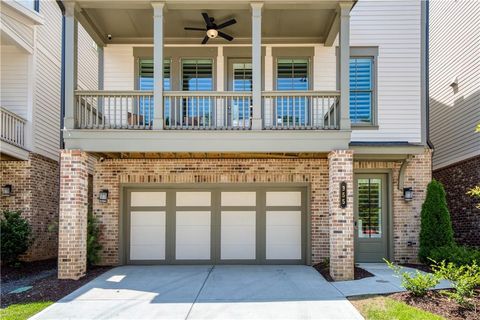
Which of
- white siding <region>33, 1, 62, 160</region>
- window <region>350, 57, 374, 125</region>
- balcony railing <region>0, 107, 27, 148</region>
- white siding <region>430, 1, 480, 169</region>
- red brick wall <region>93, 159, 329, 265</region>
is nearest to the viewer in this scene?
balcony railing <region>0, 107, 27, 148</region>

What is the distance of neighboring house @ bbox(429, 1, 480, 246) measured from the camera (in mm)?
11594

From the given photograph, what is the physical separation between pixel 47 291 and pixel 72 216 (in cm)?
149

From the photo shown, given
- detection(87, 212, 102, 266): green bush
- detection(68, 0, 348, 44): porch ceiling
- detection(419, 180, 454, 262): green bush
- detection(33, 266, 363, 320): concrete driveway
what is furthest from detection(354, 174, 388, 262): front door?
detection(87, 212, 102, 266): green bush

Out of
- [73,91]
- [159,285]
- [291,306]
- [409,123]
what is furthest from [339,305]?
[73,91]

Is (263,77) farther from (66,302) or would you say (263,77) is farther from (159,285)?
(66,302)

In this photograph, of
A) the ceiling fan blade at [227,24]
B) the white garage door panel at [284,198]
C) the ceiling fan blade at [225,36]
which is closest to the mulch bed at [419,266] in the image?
the white garage door panel at [284,198]

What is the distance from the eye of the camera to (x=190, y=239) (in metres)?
10.8

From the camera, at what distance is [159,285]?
8469 mm

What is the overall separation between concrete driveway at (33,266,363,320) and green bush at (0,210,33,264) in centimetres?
240

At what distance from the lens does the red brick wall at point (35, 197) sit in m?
11.2

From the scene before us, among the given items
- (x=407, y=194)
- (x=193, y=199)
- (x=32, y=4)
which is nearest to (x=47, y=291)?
(x=193, y=199)

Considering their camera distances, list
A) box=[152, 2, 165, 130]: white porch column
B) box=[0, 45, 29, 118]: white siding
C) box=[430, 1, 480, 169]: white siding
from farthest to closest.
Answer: box=[430, 1, 480, 169]: white siding → box=[0, 45, 29, 118]: white siding → box=[152, 2, 165, 130]: white porch column

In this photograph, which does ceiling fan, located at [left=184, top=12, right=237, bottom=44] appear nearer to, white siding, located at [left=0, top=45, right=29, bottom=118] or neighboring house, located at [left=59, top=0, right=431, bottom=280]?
neighboring house, located at [left=59, top=0, right=431, bottom=280]

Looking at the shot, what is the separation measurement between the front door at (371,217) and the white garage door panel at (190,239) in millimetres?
3740
